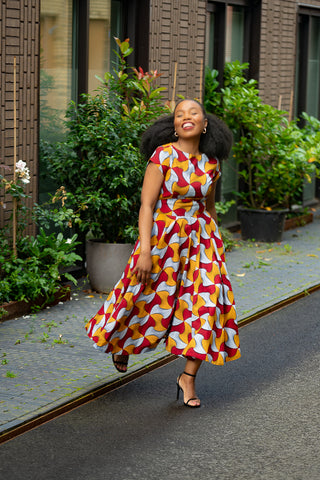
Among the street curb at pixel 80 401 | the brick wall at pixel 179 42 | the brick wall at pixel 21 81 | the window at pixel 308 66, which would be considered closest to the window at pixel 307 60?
the window at pixel 308 66

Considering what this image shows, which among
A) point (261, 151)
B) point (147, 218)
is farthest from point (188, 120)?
point (261, 151)

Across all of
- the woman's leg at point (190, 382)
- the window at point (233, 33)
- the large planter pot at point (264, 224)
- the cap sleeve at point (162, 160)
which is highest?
the window at point (233, 33)

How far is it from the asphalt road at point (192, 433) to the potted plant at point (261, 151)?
5721mm

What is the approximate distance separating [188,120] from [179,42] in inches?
232

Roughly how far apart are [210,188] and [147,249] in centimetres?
56

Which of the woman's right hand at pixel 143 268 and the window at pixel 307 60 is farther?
the window at pixel 307 60

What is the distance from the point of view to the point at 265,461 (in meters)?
4.96

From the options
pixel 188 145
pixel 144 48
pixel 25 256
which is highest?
pixel 144 48

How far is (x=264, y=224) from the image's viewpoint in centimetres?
1255

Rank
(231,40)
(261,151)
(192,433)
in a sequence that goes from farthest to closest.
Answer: (231,40) → (261,151) → (192,433)

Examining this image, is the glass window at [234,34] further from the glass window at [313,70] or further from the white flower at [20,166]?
the white flower at [20,166]

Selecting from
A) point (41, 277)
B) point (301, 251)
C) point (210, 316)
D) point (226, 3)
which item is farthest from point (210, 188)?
point (226, 3)

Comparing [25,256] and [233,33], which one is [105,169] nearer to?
[25,256]

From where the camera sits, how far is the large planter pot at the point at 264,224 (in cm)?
1252
